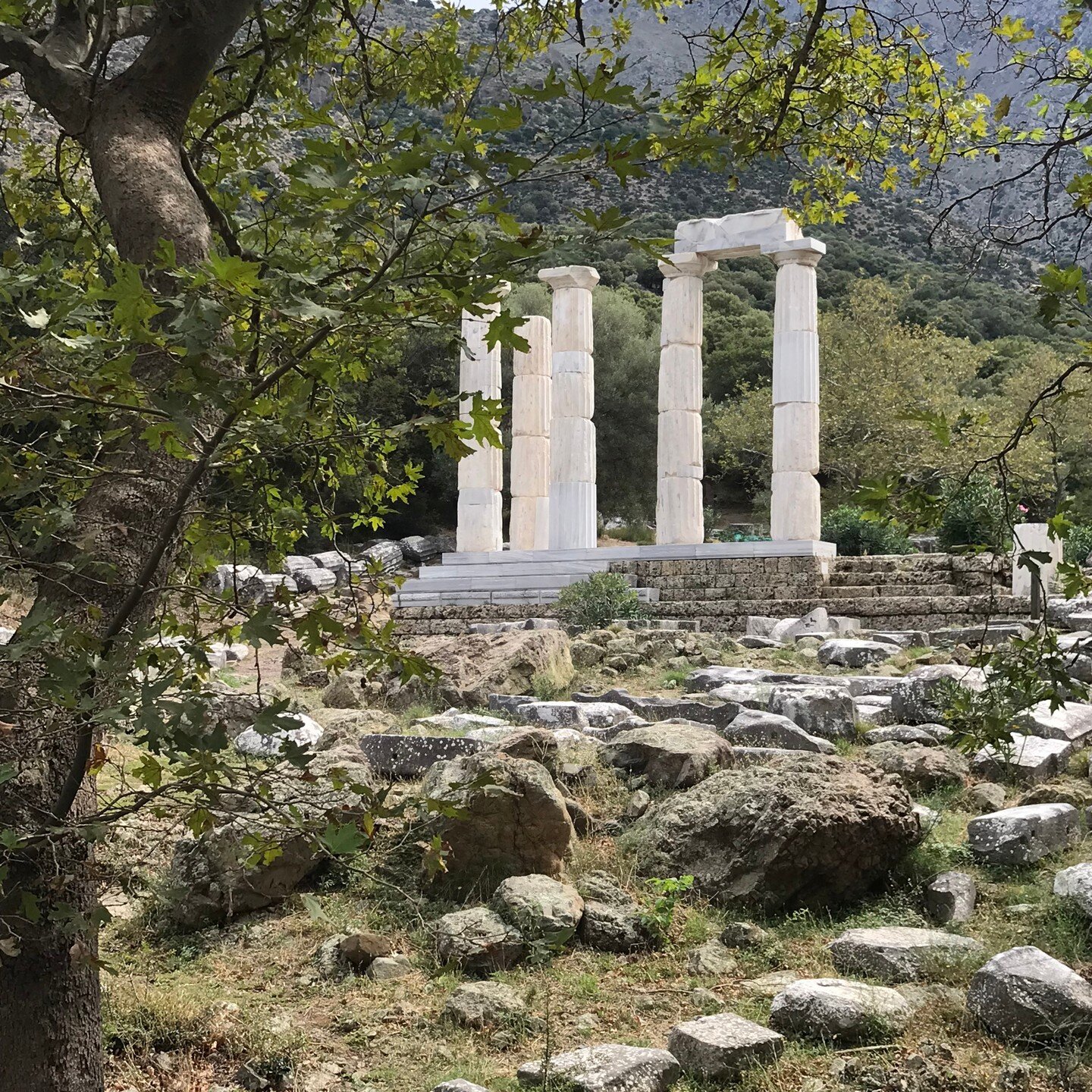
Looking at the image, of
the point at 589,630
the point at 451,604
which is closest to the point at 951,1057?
the point at 589,630

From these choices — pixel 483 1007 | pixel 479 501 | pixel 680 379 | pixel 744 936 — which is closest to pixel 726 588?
pixel 680 379

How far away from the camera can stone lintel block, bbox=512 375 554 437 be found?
1078 inches

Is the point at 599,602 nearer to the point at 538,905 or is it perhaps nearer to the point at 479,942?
the point at 538,905

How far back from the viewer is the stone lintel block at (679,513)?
2511 centimetres

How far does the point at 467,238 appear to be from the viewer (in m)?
2.62

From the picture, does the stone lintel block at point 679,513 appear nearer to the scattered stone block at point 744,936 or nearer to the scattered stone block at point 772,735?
the scattered stone block at point 772,735

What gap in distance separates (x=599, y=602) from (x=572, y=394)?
8.31 metres

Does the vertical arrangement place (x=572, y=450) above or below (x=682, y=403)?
below

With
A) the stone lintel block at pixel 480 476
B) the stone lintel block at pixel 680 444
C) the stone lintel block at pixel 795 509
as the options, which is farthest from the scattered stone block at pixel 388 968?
the stone lintel block at pixel 480 476

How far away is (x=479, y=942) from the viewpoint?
5.35m

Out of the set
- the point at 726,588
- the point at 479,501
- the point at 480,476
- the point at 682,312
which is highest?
the point at 682,312

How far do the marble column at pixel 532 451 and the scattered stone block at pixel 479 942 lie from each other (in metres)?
21.9

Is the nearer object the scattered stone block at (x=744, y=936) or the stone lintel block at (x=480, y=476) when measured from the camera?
the scattered stone block at (x=744, y=936)

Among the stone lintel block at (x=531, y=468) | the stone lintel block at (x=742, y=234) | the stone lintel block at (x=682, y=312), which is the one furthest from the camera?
the stone lintel block at (x=531, y=468)
